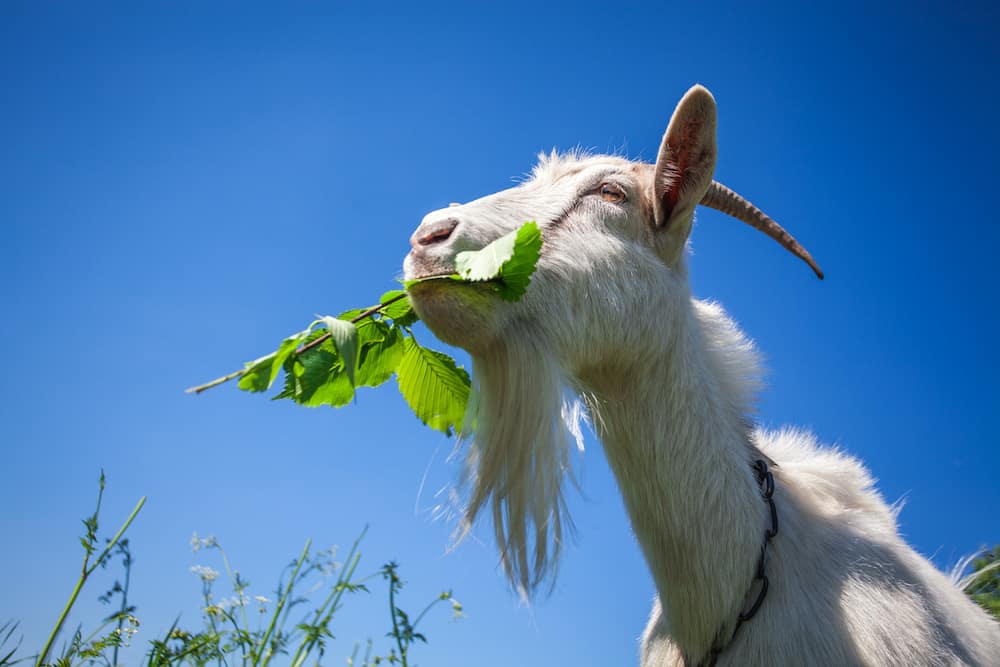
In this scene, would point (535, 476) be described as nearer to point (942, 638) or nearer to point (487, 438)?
point (487, 438)

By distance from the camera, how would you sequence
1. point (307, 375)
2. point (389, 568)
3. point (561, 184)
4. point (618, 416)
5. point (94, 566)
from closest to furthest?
1. point (94, 566)
2. point (307, 375)
3. point (618, 416)
4. point (561, 184)
5. point (389, 568)

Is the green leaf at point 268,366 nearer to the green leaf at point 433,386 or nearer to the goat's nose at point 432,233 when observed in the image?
the goat's nose at point 432,233

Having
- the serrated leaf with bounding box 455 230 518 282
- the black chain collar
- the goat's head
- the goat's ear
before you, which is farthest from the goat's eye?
the black chain collar

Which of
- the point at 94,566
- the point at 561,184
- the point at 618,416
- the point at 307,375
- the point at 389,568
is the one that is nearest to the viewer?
the point at 94,566

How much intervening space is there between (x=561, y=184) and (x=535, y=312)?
61cm

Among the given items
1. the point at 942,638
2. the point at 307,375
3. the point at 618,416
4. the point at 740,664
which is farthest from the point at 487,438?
the point at 942,638

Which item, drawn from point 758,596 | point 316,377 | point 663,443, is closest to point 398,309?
point 316,377

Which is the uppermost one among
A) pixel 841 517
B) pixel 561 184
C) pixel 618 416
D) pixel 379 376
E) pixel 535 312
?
pixel 561 184

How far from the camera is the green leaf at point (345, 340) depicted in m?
1.85

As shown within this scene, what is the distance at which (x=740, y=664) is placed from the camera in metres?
2.17

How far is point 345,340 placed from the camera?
1.88 m

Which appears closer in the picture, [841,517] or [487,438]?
[487,438]

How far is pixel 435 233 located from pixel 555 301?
1.40ft

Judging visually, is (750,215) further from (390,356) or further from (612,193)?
(390,356)
